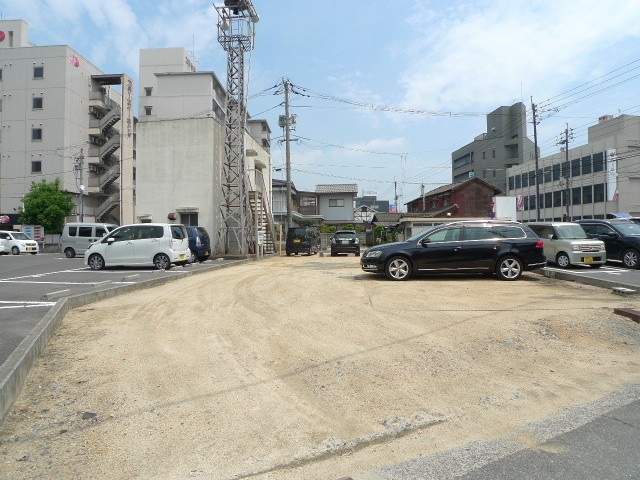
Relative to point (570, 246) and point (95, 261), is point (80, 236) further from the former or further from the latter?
point (570, 246)

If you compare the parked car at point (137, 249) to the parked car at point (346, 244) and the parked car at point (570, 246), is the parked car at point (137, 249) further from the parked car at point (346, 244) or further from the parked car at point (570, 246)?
the parked car at point (346, 244)

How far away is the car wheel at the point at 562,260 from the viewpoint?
13.8m

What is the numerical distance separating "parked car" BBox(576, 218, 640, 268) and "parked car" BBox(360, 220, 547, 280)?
14.4 feet

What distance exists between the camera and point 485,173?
71.4m

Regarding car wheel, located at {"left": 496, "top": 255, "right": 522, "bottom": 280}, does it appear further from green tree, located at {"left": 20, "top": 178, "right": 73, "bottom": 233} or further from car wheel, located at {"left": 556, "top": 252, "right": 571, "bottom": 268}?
green tree, located at {"left": 20, "top": 178, "right": 73, "bottom": 233}

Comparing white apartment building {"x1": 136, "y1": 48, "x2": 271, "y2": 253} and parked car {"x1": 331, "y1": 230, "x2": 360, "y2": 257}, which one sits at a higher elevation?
white apartment building {"x1": 136, "y1": 48, "x2": 271, "y2": 253}

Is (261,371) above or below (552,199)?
below

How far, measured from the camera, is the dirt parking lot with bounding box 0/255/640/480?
122 inches

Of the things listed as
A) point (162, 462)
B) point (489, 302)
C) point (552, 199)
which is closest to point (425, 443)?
point (162, 462)

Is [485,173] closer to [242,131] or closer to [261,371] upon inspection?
[242,131]

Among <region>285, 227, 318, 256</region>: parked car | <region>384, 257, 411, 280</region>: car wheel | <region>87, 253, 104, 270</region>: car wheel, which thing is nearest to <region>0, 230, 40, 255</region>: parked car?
<region>285, 227, 318, 256</region>: parked car

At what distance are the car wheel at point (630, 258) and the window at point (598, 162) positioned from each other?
38081mm

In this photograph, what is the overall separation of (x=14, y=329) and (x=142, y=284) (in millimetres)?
4577

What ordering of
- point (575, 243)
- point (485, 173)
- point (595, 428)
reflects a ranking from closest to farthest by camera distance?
1. point (595, 428)
2. point (575, 243)
3. point (485, 173)
